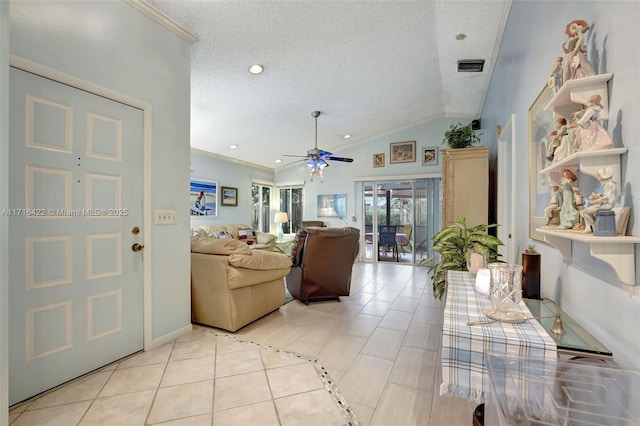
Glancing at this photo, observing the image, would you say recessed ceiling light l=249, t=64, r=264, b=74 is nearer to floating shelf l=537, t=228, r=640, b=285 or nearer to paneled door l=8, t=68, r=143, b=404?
paneled door l=8, t=68, r=143, b=404

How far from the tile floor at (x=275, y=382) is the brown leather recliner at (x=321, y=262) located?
2.08 ft

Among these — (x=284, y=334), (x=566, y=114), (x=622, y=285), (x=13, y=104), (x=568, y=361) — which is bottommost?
A: (x=284, y=334)

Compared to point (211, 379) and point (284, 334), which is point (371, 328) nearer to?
point (284, 334)

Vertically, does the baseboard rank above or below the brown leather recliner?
below

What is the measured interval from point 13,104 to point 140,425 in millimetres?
1941

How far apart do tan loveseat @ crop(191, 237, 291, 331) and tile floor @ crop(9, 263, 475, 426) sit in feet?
0.55

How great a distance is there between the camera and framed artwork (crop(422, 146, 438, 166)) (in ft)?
20.8

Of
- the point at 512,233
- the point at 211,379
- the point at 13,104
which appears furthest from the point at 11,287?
the point at 512,233

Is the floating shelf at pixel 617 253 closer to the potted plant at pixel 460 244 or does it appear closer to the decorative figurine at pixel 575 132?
the decorative figurine at pixel 575 132

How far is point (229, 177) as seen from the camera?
702 cm

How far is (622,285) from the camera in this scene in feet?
3.06

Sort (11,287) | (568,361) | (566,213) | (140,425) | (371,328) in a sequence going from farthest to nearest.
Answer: (371,328)
(11,287)
(140,425)
(566,213)
(568,361)

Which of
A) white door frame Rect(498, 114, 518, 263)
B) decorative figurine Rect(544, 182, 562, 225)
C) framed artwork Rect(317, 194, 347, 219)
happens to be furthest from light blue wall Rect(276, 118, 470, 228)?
decorative figurine Rect(544, 182, 562, 225)

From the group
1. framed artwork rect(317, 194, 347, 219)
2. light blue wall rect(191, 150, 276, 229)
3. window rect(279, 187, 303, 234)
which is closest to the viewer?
light blue wall rect(191, 150, 276, 229)
